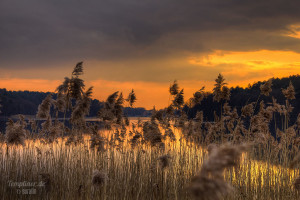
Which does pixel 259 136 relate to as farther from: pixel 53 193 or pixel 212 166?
pixel 212 166

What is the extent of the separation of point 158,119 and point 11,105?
258 feet

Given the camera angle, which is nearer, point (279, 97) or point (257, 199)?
point (257, 199)

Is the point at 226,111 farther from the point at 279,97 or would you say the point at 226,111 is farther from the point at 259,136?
the point at 279,97

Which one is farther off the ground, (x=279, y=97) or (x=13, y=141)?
(x=279, y=97)

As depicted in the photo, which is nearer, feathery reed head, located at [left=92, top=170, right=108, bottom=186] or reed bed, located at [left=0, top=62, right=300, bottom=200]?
feathery reed head, located at [left=92, top=170, right=108, bottom=186]

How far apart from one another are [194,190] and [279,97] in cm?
5910

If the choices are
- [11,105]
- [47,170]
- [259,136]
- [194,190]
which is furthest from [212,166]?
[11,105]

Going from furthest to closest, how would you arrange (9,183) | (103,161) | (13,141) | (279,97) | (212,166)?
(279,97) → (9,183) → (103,161) → (13,141) → (212,166)

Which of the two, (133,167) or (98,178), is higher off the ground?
(98,178)

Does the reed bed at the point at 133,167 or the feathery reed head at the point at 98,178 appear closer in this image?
the feathery reed head at the point at 98,178

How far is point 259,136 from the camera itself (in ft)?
23.7

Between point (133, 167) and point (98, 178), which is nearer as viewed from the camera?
point (98, 178)

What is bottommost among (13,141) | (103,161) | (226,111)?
(103,161)

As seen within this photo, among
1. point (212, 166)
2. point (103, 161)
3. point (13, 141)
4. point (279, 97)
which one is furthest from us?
point (279, 97)
